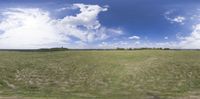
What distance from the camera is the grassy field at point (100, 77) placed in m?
58.1

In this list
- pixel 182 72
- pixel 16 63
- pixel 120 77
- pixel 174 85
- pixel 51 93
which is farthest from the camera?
pixel 16 63

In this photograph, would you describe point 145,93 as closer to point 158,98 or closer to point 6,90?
point 158,98

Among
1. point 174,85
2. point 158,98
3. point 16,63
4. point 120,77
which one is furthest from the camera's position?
point 16,63

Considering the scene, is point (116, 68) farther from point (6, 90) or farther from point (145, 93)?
point (6, 90)

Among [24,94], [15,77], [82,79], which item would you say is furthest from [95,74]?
[24,94]

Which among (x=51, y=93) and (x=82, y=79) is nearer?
(x=51, y=93)

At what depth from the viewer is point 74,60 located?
88.9 m

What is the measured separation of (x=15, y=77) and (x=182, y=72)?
104 ft

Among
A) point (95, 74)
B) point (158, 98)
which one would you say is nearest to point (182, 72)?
point (95, 74)

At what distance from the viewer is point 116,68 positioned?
78.4 meters

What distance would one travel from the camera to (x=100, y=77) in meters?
71.2

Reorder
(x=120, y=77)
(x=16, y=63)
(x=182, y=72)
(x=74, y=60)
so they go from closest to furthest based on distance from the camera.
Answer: (x=120, y=77)
(x=182, y=72)
(x=16, y=63)
(x=74, y=60)

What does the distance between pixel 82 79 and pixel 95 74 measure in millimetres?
3952

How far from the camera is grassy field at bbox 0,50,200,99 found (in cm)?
5812
